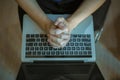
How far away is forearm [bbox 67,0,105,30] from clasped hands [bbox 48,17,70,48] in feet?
0.15

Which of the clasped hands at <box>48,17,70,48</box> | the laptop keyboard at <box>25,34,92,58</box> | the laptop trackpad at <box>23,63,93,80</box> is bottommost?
the laptop trackpad at <box>23,63,93,80</box>

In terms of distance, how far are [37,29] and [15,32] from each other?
0.55 m

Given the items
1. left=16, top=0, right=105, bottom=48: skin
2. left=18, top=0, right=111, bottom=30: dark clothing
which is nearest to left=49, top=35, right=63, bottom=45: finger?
left=16, top=0, right=105, bottom=48: skin

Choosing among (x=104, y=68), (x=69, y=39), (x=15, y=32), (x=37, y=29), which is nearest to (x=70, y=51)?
(x=69, y=39)

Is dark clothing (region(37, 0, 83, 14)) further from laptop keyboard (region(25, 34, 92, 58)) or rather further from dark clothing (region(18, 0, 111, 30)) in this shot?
laptop keyboard (region(25, 34, 92, 58))

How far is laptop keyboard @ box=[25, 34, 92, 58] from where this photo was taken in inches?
34.6

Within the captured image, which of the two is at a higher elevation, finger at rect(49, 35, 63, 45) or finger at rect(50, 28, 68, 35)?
finger at rect(50, 28, 68, 35)

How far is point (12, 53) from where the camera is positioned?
4.49 ft

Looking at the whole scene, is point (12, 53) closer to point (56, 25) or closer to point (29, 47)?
point (29, 47)

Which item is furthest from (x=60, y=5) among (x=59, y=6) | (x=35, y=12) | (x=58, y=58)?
(x=58, y=58)

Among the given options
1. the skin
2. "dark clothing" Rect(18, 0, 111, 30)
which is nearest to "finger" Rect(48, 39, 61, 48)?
the skin

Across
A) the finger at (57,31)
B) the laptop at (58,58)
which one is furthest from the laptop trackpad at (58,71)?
the finger at (57,31)

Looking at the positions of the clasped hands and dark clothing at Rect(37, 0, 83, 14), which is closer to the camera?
the clasped hands

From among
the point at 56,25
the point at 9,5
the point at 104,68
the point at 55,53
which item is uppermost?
the point at 9,5
